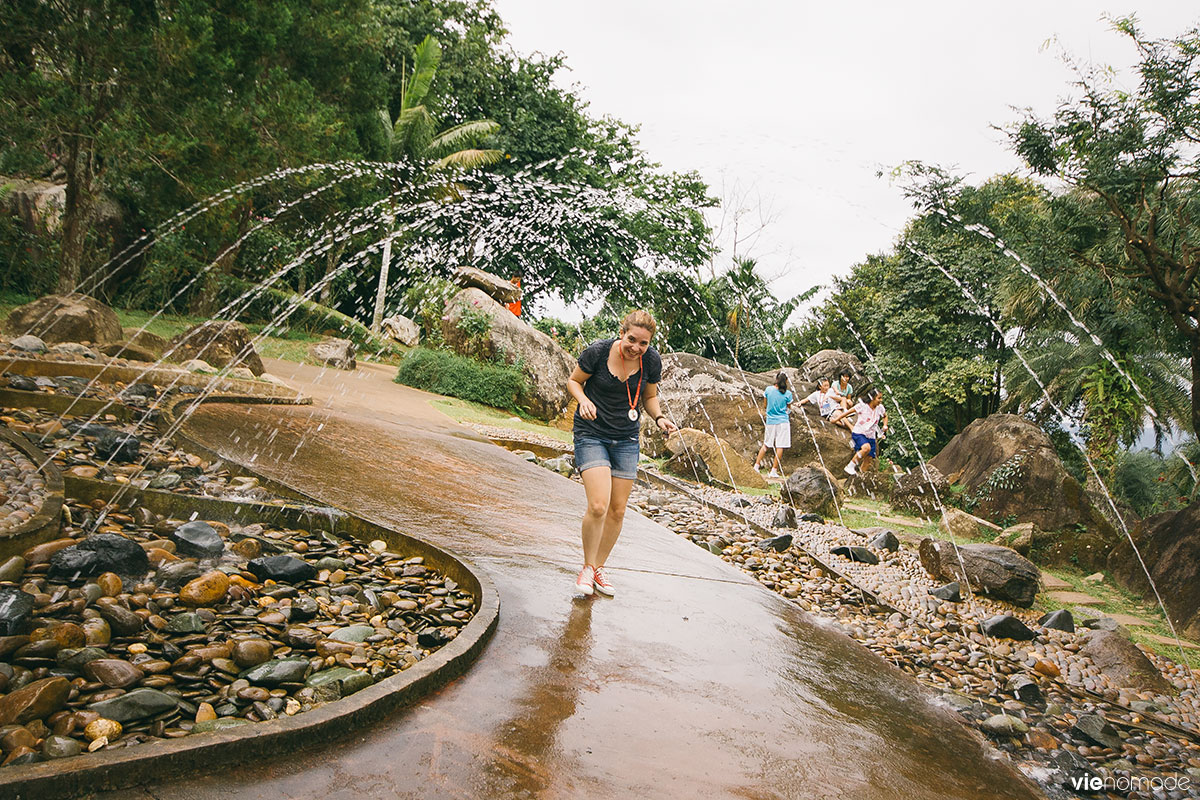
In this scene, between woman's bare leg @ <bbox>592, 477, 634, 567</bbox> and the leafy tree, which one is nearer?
woman's bare leg @ <bbox>592, 477, 634, 567</bbox>

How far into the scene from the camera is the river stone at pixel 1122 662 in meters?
6.02

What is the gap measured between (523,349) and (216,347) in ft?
25.9

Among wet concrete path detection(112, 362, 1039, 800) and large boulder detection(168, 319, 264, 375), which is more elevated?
large boulder detection(168, 319, 264, 375)

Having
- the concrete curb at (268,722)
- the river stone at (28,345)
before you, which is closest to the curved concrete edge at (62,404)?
the concrete curb at (268,722)

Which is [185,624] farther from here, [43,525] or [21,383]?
[21,383]

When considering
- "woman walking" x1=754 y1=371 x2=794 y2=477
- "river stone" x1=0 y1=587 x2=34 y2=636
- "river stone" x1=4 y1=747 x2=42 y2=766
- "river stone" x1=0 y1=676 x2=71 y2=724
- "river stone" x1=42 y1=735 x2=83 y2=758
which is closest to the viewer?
"river stone" x1=4 y1=747 x2=42 y2=766

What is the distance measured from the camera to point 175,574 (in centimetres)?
394

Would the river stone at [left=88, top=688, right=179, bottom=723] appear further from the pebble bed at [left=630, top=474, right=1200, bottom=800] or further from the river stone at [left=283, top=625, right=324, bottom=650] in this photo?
the pebble bed at [left=630, top=474, right=1200, bottom=800]

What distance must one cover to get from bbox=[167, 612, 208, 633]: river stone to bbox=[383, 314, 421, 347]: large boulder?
77.9 ft

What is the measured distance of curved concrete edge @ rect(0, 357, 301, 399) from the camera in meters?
7.88

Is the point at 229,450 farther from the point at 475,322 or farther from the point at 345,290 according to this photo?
the point at 345,290

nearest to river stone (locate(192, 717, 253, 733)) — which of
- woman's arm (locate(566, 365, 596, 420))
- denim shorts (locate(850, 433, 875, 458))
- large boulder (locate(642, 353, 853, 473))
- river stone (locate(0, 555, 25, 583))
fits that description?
river stone (locate(0, 555, 25, 583))

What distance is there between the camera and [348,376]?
1689cm

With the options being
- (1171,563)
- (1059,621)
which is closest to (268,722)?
(1059,621)
